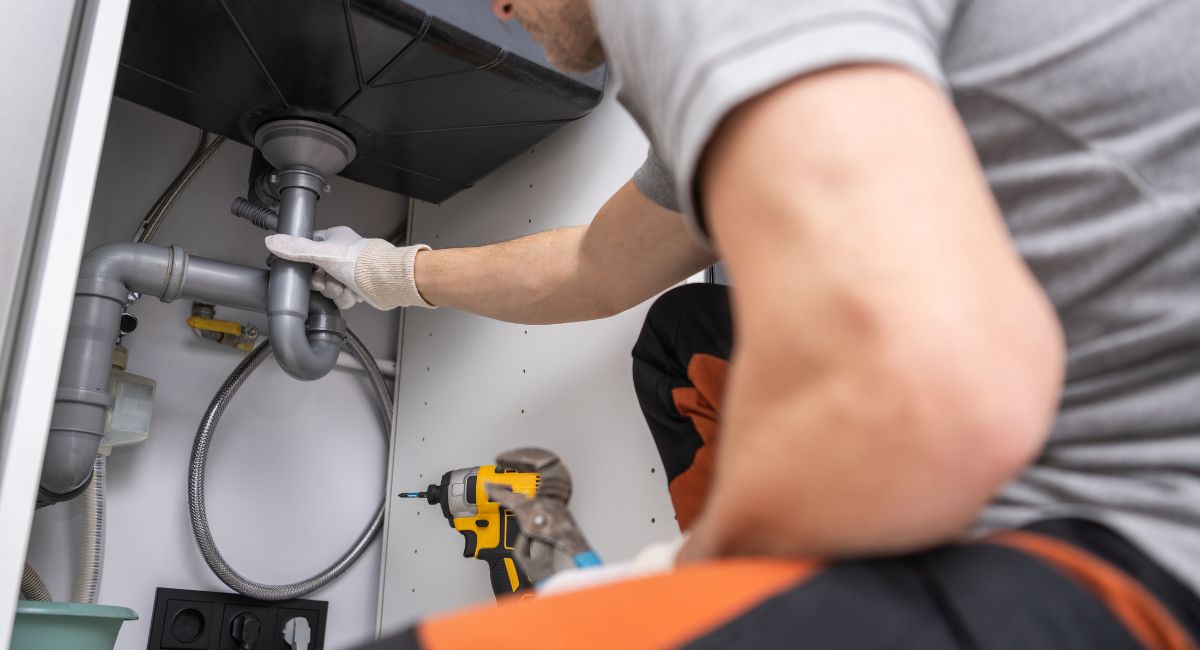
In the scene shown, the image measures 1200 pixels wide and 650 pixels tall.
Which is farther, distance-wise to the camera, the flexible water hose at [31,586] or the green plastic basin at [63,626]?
the flexible water hose at [31,586]

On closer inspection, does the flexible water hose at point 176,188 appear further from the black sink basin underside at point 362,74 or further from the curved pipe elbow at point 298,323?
the curved pipe elbow at point 298,323

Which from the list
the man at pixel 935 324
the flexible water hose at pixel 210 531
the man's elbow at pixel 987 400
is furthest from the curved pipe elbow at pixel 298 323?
the man's elbow at pixel 987 400

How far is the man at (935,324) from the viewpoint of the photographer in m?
0.31

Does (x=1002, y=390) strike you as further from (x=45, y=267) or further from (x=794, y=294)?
(x=45, y=267)

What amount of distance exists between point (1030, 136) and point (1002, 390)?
0.51ft

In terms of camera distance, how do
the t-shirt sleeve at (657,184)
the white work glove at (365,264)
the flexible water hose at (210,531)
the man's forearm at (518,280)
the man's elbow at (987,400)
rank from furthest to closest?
the flexible water hose at (210,531)
the white work glove at (365,264)
the man's forearm at (518,280)
the t-shirt sleeve at (657,184)
the man's elbow at (987,400)

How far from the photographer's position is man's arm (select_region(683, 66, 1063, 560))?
0.30m

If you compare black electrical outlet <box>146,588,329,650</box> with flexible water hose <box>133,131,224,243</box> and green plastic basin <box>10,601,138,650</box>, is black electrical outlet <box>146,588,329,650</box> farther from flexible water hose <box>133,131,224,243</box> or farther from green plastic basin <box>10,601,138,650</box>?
flexible water hose <box>133,131,224,243</box>

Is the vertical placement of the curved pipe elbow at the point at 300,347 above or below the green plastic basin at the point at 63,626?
above

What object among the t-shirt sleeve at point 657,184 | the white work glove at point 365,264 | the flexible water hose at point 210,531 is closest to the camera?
the t-shirt sleeve at point 657,184

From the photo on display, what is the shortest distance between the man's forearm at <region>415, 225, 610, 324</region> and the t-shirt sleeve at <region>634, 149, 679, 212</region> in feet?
0.56

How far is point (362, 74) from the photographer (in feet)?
3.71

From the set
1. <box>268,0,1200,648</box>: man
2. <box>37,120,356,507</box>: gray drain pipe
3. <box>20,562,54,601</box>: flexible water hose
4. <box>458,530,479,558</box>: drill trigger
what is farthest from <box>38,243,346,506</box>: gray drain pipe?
<box>268,0,1200,648</box>: man

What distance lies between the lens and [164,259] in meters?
1.15
